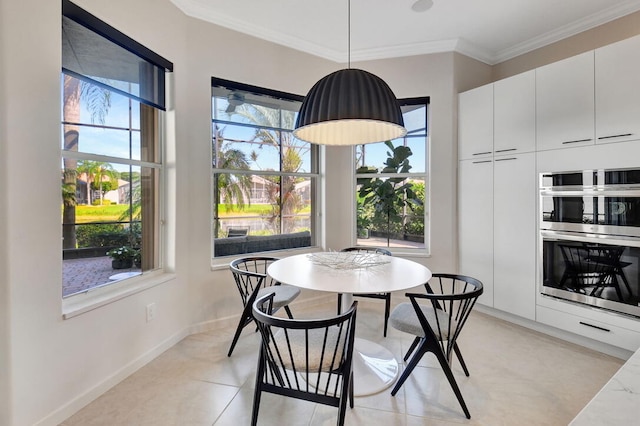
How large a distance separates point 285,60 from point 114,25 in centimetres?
166

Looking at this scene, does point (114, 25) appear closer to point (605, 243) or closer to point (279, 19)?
point (279, 19)

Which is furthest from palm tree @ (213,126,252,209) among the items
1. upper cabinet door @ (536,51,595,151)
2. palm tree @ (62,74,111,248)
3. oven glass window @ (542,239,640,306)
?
oven glass window @ (542,239,640,306)

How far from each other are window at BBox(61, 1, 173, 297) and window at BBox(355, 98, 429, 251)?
2.25 metres

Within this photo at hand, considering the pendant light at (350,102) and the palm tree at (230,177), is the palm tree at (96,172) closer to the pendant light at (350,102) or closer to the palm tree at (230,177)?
the palm tree at (230,177)

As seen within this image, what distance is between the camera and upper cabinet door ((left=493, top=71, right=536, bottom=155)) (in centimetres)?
283

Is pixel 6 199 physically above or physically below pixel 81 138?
below

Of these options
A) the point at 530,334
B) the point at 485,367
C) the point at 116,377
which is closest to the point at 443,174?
the point at 530,334

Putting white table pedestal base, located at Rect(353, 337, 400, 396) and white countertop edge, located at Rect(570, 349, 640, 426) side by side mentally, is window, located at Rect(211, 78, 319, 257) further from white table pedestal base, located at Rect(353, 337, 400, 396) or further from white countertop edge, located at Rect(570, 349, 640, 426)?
white countertop edge, located at Rect(570, 349, 640, 426)

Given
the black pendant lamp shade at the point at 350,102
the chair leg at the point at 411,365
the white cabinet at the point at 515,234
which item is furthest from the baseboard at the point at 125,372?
the white cabinet at the point at 515,234

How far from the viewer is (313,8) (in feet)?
9.13

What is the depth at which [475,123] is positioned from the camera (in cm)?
329

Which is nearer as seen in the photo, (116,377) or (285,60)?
(116,377)

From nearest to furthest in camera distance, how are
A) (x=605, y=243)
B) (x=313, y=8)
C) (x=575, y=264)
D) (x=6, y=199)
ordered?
1. (x=6, y=199)
2. (x=605, y=243)
3. (x=575, y=264)
4. (x=313, y=8)

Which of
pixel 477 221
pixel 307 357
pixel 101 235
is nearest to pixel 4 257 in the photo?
pixel 101 235
